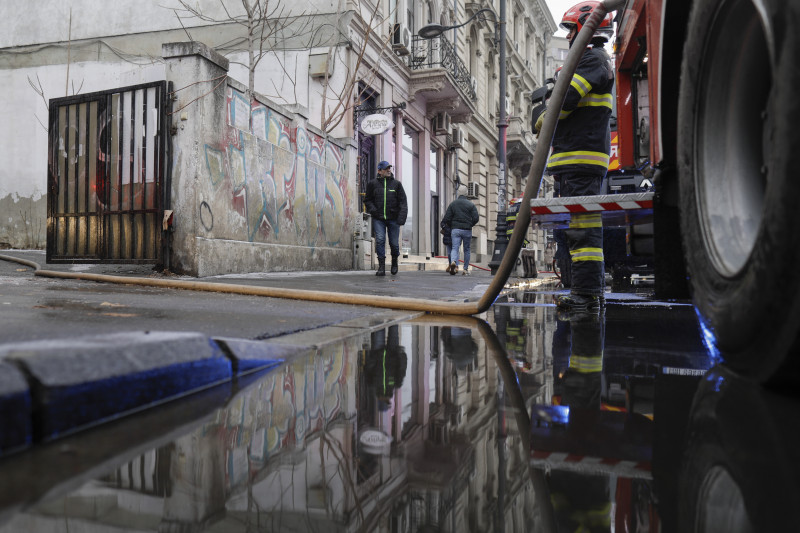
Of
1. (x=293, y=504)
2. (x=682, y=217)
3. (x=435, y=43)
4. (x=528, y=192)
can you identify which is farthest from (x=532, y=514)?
(x=435, y=43)

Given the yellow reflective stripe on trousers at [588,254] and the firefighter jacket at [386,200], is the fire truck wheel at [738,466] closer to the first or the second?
the yellow reflective stripe on trousers at [588,254]

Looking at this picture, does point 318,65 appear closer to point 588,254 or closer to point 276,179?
point 276,179

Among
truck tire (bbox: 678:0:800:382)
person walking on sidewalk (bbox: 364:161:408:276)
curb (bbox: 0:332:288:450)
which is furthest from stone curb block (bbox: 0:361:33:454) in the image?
person walking on sidewalk (bbox: 364:161:408:276)

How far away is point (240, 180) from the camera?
8.43 meters

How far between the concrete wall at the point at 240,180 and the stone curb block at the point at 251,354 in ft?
18.6

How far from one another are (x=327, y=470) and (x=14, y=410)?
1.86ft

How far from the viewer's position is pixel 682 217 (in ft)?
7.48

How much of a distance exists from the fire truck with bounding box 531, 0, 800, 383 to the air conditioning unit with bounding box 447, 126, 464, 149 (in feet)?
57.2

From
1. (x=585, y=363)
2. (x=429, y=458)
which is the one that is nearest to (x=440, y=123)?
(x=585, y=363)

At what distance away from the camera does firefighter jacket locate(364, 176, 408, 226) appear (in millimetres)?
9867

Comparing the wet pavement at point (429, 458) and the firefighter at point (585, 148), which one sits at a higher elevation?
the firefighter at point (585, 148)

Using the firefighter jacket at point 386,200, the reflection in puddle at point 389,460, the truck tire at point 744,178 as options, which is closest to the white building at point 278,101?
the firefighter jacket at point 386,200

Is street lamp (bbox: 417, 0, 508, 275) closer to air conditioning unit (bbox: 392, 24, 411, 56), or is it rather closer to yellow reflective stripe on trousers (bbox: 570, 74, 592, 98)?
air conditioning unit (bbox: 392, 24, 411, 56)

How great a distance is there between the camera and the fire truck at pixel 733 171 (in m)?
1.30
